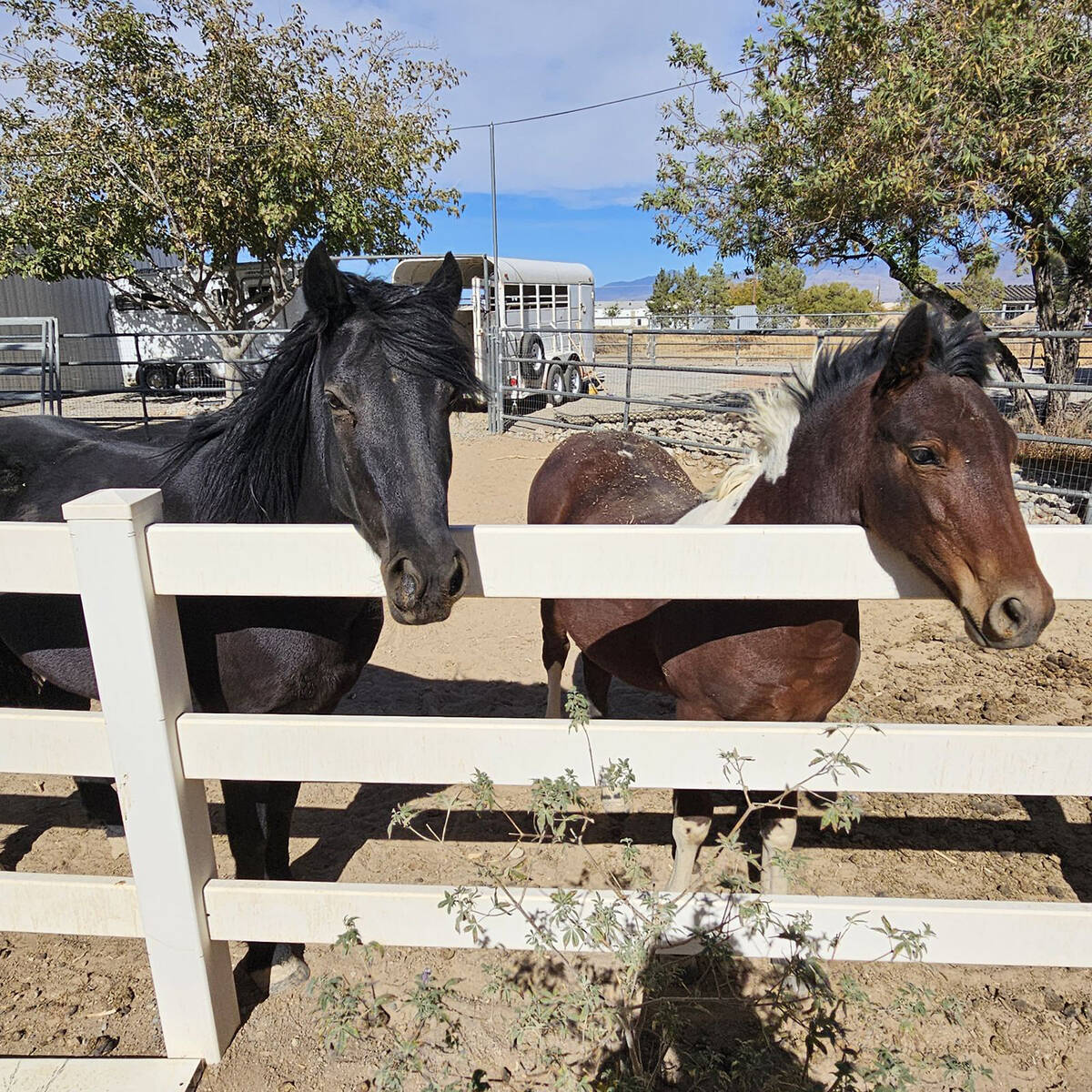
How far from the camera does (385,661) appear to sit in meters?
4.52

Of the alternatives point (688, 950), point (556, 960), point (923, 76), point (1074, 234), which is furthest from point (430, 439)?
point (1074, 234)

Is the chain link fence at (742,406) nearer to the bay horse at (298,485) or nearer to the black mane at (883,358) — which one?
the black mane at (883,358)

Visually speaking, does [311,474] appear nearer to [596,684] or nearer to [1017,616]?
[1017,616]

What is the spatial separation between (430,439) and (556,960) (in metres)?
1.44

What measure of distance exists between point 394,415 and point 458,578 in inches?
17.4

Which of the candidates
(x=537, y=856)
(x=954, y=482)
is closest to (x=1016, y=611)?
(x=954, y=482)

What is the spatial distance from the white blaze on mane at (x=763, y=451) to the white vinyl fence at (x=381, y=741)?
63 cm

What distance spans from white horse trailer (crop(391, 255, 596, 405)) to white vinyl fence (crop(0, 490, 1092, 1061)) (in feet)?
35.7

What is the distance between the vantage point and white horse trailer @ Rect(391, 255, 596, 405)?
12922 millimetres

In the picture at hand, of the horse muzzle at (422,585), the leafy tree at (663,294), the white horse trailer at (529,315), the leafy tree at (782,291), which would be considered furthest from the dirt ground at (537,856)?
the leafy tree at (663,294)

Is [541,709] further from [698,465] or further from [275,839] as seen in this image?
[698,465]

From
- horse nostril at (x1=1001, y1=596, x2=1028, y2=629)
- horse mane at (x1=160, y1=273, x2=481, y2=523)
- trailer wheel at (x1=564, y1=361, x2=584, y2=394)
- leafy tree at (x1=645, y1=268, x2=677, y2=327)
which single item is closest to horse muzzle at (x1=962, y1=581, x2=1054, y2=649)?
horse nostril at (x1=1001, y1=596, x2=1028, y2=629)

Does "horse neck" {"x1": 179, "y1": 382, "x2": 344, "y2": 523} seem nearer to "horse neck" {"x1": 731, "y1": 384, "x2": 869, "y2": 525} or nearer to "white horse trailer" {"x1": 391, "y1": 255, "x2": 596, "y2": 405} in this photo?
"horse neck" {"x1": 731, "y1": 384, "x2": 869, "y2": 525}

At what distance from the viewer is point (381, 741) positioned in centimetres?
156
